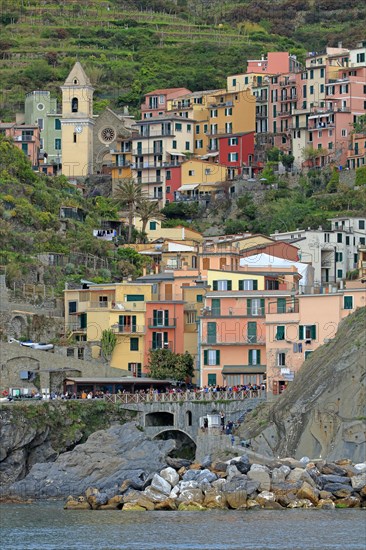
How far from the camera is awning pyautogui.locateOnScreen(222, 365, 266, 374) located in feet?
347

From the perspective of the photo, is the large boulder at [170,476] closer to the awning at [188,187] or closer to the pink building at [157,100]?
the awning at [188,187]

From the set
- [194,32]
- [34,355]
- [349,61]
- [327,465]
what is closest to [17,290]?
[34,355]

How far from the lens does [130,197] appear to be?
452ft

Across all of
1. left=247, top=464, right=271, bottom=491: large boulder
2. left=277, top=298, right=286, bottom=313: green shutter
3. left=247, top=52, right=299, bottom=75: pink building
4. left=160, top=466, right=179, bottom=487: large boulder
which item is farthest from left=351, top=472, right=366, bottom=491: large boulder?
left=247, top=52, right=299, bottom=75: pink building

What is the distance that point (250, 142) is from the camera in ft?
502

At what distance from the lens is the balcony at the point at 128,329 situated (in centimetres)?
11175

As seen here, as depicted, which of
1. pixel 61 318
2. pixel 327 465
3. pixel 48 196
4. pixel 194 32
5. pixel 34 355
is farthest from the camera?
pixel 194 32

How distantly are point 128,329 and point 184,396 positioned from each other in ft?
31.4

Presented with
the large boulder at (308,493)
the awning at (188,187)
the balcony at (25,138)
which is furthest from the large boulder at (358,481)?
the balcony at (25,138)

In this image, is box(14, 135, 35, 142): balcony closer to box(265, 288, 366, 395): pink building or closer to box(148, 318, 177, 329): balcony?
box(148, 318, 177, 329): balcony

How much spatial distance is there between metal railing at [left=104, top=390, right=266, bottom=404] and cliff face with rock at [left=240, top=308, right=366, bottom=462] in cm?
398

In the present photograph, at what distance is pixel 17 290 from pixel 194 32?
78.3 m

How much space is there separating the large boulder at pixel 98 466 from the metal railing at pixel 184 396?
16.3ft

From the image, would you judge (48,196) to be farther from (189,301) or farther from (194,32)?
A: (194,32)
